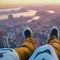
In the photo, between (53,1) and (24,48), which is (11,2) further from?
(24,48)

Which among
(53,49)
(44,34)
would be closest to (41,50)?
(53,49)

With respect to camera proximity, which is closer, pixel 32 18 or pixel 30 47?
pixel 30 47

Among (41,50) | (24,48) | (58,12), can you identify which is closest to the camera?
(41,50)

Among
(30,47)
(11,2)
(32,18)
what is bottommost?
(30,47)

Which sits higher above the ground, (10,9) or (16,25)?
(10,9)
